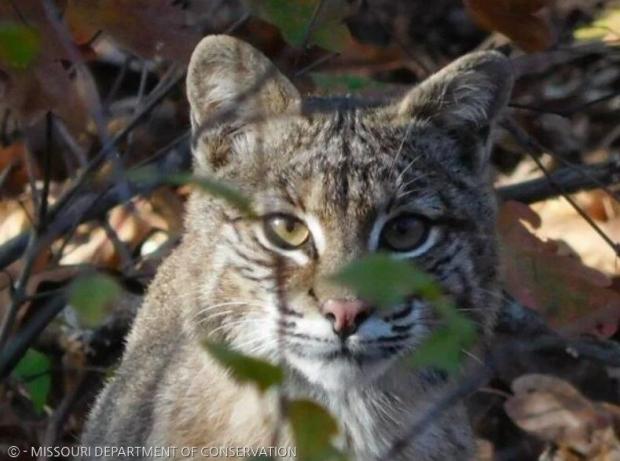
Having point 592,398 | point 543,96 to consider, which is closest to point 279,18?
point 592,398

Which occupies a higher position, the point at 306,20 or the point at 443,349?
the point at 306,20

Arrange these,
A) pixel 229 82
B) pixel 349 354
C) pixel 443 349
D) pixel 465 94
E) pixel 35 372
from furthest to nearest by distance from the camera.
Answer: pixel 35 372, pixel 465 94, pixel 229 82, pixel 349 354, pixel 443 349

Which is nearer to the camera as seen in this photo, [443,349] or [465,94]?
[443,349]

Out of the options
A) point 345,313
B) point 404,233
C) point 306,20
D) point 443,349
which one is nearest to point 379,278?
point 443,349

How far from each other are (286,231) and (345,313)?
1.50 ft

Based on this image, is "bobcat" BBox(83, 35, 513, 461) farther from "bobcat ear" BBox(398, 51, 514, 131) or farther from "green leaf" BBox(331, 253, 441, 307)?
"green leaf" BBox(331, 253, 441, 307)

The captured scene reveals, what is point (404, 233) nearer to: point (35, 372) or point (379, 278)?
point (35, 372)

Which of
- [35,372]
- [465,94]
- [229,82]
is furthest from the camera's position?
[35,372]

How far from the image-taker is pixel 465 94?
473 cm

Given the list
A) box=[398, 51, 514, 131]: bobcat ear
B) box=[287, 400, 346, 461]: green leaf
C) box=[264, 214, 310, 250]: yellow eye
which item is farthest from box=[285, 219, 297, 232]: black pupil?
box=[287, 400, 346, 461]: green leaf

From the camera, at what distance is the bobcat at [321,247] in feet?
13.5

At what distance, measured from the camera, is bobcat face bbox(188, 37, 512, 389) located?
407 cm

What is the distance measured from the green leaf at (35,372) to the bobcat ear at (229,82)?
1044 millimetres

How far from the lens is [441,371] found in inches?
179
